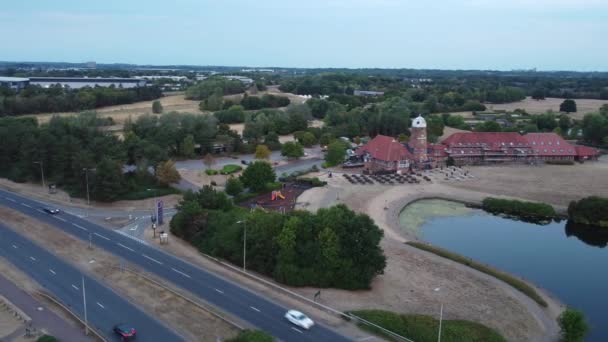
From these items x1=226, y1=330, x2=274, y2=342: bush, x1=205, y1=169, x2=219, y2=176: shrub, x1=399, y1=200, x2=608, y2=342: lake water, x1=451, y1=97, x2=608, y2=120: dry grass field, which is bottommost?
x1=399, y1=200, x2=608, y2=342: lake water

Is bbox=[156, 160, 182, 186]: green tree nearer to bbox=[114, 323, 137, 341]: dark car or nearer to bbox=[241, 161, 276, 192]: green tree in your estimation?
bbox=[241, 161, 276, 192]: green tree

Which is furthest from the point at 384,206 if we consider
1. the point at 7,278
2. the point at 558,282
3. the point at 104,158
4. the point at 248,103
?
the point at 248,103

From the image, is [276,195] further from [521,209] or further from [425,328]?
[425,328]

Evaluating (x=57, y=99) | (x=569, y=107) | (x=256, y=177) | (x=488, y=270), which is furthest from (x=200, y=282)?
(x=569, y=107)

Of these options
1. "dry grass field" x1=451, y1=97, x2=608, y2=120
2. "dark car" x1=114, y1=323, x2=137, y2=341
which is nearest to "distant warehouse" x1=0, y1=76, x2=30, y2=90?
"dry grass field" x1=451, y1=97, x2=608, y2=120

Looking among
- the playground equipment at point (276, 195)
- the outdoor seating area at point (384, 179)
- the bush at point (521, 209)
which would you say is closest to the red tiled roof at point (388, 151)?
the outdoor seating area at point (384, 179)

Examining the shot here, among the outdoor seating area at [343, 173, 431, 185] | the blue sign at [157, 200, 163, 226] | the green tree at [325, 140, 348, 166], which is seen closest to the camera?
the blue sign at [157, 200, 163, 226]

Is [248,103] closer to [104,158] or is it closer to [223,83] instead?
[223,83]
